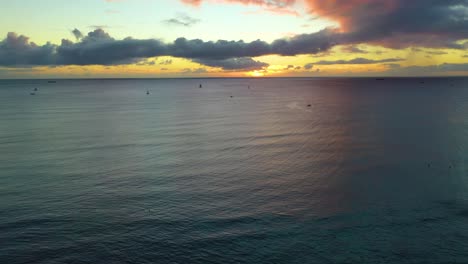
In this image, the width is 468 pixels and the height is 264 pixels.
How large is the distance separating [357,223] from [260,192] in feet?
46.5

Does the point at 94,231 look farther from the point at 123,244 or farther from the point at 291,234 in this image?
the point at 291,234

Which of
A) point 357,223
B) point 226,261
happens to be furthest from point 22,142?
point 357,223

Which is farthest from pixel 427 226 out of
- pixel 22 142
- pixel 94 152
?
pixel 22 142

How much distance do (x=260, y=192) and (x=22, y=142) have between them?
62443mm

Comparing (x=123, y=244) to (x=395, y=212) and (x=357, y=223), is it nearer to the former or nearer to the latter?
(x=357, y=223)

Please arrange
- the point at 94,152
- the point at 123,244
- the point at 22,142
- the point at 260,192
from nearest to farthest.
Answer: the point at 123,244, the point at 260,192, the point at 94,152, the point at 22,142

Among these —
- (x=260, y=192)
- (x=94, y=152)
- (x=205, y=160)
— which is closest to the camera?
(x=260, y=192)

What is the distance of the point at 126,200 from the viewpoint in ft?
159

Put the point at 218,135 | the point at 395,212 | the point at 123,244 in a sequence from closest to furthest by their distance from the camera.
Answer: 1. the point at 123,244
2. the point at 395,212
3. the point at 218,135

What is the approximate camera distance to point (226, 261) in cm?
3384

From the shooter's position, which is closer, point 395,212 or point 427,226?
point 427,226

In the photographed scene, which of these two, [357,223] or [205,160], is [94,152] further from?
[357,223]

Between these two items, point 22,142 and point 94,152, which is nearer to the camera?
point 94,152

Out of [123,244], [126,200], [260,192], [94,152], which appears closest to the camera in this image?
[123,244]
